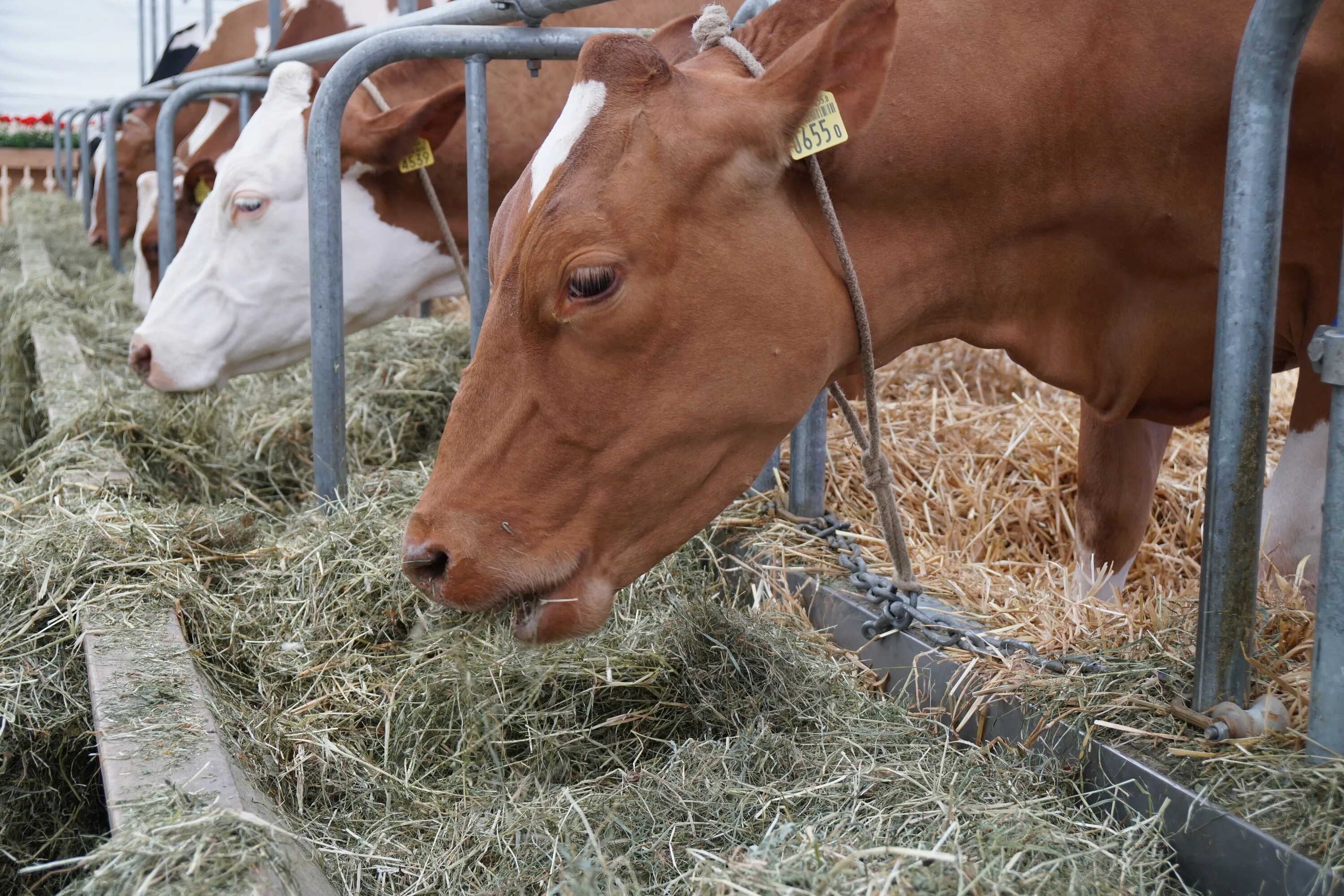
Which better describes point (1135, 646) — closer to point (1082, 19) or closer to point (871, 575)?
point (871, 575)

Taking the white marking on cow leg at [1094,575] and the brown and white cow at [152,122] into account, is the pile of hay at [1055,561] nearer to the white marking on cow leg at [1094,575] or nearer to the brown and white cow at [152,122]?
the white marking on cow leg at [1094,575]

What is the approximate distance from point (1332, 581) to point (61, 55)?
21621 millimetres

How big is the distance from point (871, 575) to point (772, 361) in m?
0.88

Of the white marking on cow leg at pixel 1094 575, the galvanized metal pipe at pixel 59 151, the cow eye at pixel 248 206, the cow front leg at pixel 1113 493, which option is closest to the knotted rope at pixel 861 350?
the white marking on cow leg at pixel 1094 575

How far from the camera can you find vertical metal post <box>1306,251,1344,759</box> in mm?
1525

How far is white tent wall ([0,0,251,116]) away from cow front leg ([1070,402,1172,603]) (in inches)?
753

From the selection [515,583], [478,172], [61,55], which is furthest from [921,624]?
[61,55]

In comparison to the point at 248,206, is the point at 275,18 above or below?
above

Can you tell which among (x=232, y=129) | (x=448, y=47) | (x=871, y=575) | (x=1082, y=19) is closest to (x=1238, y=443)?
(x=1082, y=19)

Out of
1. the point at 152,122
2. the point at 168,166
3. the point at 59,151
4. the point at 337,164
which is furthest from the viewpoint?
the point at 59,151

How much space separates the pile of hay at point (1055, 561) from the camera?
5.40 feet

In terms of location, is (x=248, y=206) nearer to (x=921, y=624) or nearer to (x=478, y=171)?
(x=478, y=171)

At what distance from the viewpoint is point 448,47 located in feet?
9.48

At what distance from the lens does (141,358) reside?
4.22m
